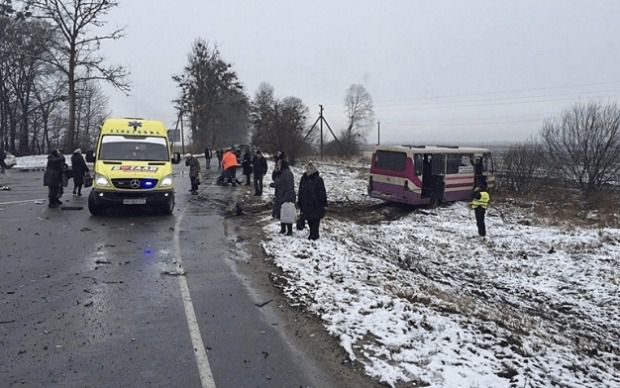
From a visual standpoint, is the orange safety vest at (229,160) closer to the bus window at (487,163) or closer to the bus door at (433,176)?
the bus door at (433,176)

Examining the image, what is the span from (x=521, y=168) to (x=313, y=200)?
775 inches

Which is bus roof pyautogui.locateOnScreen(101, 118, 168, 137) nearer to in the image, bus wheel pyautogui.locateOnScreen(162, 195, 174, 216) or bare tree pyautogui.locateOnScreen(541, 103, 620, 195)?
bus wheel pyautogui.locateOnScreen(162, 195, 174, 216)

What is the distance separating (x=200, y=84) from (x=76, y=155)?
131 feet

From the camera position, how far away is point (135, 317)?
593 centimetres

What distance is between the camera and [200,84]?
55.1 m

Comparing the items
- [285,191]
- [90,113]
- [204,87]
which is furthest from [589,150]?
[90,113]

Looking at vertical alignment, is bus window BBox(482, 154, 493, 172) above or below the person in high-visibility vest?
above

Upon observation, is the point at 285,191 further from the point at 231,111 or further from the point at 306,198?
the point at 231,111

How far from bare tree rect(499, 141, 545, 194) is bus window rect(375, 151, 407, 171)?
1043cm

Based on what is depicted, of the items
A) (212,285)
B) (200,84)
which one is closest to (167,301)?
(212,285)

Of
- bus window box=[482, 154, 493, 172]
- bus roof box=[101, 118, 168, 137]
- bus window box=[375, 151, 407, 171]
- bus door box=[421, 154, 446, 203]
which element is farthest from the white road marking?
bus window box=[482, 154, 493, 172]

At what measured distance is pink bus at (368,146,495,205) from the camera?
18734 mm

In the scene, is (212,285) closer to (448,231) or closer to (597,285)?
(597,285)

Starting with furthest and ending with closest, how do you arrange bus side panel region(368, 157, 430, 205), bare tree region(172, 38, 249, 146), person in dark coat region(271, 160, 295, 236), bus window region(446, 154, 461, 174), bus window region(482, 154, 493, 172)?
1. bare tree region(172, 38, 249, 146)
2. bus window region(482, 154, 493, 172)
3. bus window region(446, 154, 461, 174)
4. bus side panel region(368, 157, 430, 205)
5. person in dark coat region(271, 160, 295, 236)
